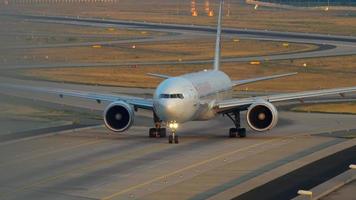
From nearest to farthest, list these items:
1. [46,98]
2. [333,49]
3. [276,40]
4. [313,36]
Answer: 1. [46,98]
2. [333,49]
3. [276,40]
4. [313,36]

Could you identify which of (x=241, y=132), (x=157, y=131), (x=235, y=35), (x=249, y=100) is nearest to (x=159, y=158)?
(x=157, y=131)

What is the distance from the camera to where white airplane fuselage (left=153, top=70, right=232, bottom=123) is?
51.1 m

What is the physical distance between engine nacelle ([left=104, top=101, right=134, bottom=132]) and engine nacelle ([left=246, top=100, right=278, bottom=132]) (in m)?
6.92

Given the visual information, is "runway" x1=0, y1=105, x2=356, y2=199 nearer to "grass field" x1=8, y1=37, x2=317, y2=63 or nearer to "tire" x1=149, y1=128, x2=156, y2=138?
"tire" x1=149, y1=128, x2=156, y2=138

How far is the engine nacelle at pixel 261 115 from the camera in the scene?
53.4 metres

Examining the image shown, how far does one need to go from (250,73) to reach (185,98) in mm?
44362

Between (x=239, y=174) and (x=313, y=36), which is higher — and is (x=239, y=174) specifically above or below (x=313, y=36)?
below

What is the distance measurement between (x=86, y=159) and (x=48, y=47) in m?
78.1

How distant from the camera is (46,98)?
76.5 metres

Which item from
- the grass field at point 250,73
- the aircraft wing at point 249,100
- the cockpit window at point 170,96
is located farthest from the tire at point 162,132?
the grass field at point 250,73

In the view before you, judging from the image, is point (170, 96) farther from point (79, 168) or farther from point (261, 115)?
point (79, 168)

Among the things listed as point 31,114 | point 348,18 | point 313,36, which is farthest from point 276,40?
point 31,114

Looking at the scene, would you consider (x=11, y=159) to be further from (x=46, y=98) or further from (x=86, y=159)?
(x=46, y=98)

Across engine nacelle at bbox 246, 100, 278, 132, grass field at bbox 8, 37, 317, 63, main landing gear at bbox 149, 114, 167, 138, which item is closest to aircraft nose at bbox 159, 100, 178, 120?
main landing gear at bbox 149, 114, 167, 138
